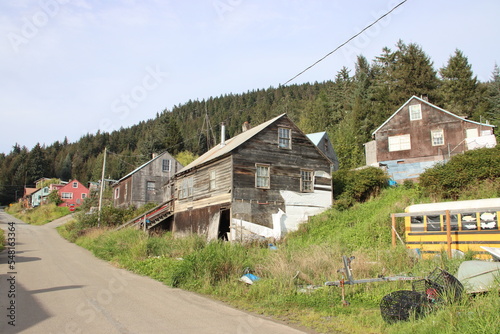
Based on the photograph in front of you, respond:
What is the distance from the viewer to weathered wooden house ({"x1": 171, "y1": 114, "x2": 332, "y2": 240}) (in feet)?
77.8

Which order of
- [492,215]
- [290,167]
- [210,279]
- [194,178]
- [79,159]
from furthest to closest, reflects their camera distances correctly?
[79,159], [194,178], [290,167], [492,215], [210,279]

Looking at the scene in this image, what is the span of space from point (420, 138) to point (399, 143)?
69.1 inches

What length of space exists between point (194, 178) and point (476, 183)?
17928 millimetres

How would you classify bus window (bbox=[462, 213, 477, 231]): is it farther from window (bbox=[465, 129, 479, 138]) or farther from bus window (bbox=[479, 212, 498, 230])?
window (bbox=[465, 129, 479, 138])

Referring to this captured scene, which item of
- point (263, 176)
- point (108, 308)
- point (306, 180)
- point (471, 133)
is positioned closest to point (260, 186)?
point (263, 176)

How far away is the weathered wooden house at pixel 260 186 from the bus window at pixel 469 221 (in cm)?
1178

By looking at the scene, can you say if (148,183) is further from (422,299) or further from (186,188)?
(422,299)

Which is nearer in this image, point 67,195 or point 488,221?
point 488,221

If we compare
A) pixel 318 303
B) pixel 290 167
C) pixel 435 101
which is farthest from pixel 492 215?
pixel 435 101

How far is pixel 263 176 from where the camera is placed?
82.1 ft

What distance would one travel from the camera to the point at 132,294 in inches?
432

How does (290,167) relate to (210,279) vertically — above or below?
above

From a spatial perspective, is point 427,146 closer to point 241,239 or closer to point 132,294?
point 241,239

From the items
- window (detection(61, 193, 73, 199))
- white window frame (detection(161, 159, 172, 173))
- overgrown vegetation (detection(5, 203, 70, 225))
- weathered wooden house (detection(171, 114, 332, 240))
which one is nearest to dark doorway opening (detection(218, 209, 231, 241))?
weathered wooden house (detection(171, 114, 332, 240))
